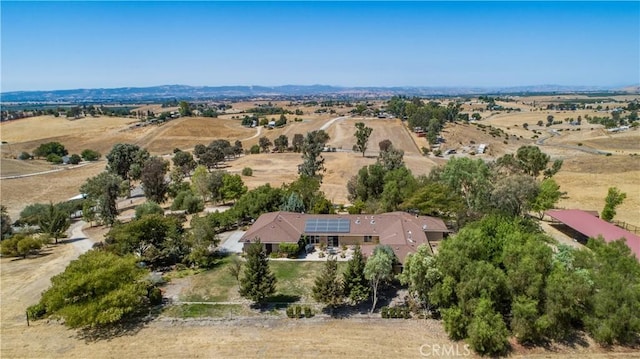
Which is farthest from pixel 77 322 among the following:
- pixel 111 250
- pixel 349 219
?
pixel 349 219

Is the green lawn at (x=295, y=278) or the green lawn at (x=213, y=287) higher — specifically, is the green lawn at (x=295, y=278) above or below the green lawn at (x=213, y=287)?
above

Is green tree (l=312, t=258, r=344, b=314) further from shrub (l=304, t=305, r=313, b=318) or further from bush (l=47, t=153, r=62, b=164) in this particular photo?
bush (l=47, t=153, r=62, b=164)

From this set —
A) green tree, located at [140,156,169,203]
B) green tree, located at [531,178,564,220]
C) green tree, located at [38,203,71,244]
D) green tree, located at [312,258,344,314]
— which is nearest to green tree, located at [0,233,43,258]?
green tree, located at [38,203,71,244]

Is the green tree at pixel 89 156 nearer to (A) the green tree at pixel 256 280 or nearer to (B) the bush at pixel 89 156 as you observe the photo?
(B) the bush at pixel 89 156

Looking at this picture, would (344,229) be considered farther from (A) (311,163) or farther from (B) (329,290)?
(A) (311,163)

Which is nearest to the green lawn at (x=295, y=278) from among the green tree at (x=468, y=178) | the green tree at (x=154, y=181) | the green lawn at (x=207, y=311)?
the green lawn at (x=207, y=311)

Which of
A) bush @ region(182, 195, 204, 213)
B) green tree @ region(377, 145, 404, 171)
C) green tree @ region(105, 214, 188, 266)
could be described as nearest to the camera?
green tree @ region(105, 214, 188, 266)

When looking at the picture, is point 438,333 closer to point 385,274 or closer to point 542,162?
point 385,274
